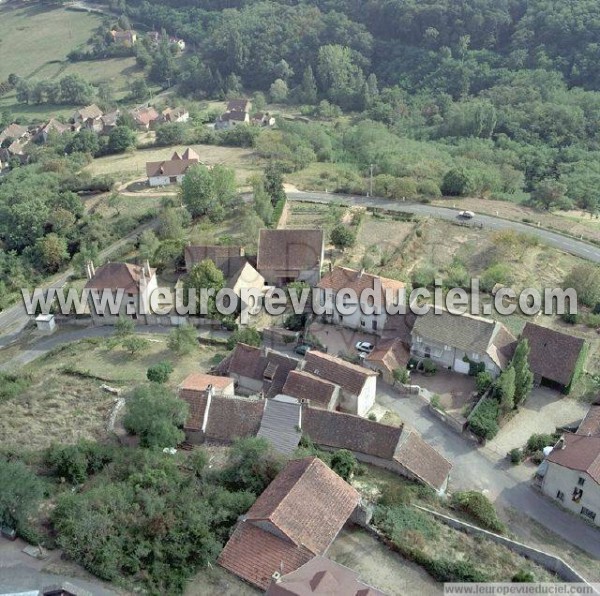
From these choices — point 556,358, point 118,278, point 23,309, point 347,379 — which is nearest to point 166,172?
point 23,309

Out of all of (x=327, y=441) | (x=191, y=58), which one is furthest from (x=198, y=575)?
(x=191, y=58)

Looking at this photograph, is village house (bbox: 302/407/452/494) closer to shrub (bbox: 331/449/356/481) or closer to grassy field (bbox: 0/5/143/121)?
shrub (bbox: 331/449/356/481)

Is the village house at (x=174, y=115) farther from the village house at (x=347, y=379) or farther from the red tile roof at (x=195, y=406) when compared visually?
the red tile roof at (x=195, y=406)

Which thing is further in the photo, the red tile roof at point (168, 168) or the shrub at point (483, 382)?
the red tile roof at point (168, 168)

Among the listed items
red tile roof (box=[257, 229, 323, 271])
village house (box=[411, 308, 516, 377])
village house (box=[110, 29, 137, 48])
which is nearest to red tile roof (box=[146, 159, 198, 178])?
red tile roof (box=[257, 229, 323, 271])

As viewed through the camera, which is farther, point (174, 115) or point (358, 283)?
point (174, 115)

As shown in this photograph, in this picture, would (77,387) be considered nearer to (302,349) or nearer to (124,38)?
(302,349)

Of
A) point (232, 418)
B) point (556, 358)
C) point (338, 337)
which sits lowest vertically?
point (338, 337)

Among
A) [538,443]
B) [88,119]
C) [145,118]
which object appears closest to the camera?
[538,443]

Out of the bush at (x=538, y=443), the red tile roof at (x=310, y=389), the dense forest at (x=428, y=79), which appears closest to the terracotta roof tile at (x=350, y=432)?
the red tile roof at (x=310, y=389)
